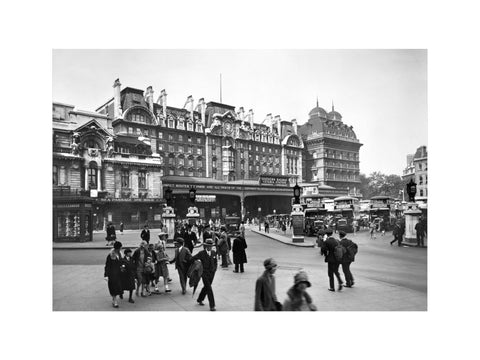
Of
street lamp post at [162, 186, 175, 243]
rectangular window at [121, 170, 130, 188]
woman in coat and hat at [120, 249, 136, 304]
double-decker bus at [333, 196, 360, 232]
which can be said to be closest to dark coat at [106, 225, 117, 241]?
street lamp post at [162, 186, 175, 243]

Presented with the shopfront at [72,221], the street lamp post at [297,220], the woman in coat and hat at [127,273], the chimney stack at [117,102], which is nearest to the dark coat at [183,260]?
the woman in coat and hat at [127,273]

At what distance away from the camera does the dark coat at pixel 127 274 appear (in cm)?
581

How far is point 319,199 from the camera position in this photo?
14914 millimetres

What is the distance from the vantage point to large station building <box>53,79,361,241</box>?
922 centimetres

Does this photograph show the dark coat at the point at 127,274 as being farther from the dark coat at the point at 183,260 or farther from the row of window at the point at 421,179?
the row of window at the point at 421,179

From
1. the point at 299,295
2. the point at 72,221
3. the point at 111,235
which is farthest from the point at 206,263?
the point at 72,221

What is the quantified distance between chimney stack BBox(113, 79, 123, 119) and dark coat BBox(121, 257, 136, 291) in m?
4.49

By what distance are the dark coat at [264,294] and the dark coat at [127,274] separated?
268cm

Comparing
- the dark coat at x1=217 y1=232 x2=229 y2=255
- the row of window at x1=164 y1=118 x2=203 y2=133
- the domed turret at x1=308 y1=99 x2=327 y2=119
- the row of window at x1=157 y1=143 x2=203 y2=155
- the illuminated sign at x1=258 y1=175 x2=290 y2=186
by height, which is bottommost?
the dark coat at x1=217 y1=232 x2=229 y2=255

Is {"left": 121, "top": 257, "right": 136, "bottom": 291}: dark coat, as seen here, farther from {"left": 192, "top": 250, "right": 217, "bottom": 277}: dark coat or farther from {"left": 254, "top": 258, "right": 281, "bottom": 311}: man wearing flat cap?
{"left": 254, "top": 258, "right": 281, "bottom": 311}: man wearing flat cap

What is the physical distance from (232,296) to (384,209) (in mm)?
7272

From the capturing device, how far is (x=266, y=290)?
4277mm

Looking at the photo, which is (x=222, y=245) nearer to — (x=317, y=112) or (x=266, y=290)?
(x=266, y=290)

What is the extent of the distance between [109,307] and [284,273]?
3679 millimetres
